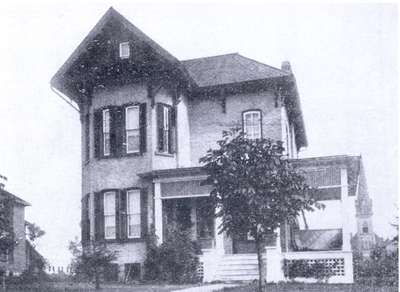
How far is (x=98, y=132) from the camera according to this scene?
70.0 ft

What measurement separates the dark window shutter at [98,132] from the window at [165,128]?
1919 millimetres

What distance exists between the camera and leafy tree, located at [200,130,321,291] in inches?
534

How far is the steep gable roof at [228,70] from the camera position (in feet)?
71.5

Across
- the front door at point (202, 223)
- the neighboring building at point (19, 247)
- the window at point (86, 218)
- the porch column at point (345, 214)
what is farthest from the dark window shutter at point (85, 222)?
the neighboring building at point (19, 247)

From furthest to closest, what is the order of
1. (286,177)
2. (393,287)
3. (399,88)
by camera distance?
1. (393,287)
2. (286,177)
3. (399,88)

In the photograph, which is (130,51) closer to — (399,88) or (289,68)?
(289,68)

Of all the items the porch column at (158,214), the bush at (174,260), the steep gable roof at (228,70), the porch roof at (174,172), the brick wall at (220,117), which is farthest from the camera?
the steep gable roof at (228,70)

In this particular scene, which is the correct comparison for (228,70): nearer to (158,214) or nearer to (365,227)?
(158,214)

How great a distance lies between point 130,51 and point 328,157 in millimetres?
7083

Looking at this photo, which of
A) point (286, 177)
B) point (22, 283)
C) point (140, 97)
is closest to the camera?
point (286, 177)

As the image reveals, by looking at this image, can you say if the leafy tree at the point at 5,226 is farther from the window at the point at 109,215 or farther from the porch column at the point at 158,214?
the window at the point at 109,215

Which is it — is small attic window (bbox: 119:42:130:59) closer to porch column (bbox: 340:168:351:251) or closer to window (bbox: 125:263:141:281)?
window (bbox: 125:263:141:281)

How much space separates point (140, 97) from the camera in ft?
68.3

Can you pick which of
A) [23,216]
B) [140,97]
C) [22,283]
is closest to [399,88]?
[140,97]
